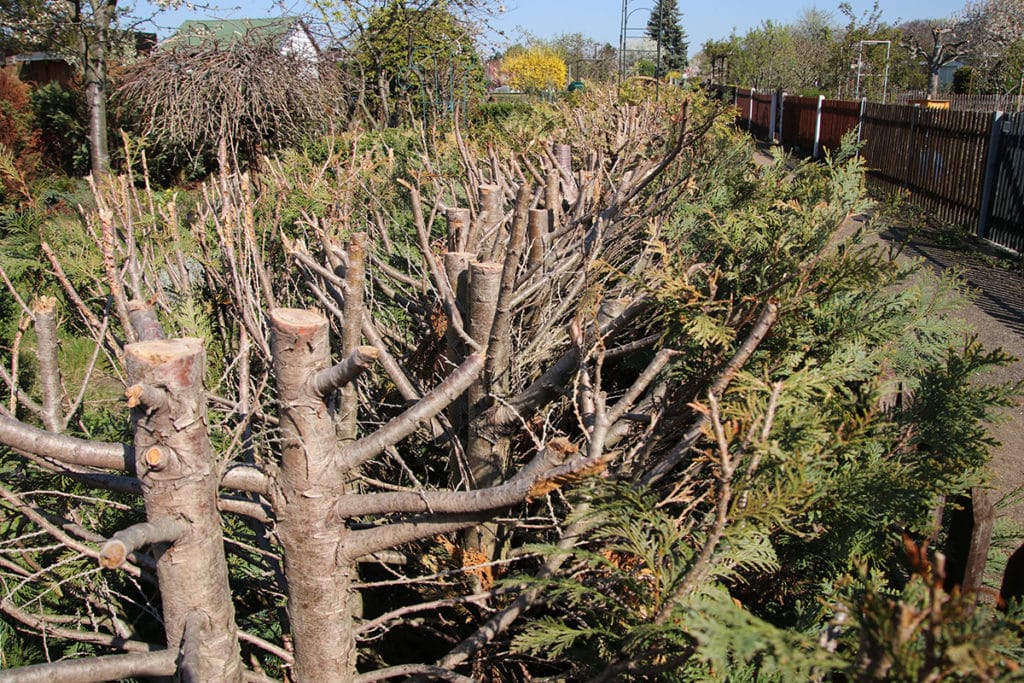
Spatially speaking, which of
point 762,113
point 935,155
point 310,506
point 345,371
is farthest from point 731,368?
point 762,113

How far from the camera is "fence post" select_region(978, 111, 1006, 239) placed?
35.4 ft

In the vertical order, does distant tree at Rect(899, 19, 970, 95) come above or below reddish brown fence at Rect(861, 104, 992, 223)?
above

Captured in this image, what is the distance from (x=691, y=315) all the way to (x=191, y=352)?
3.61 ft

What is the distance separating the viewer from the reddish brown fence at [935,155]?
1137 centimetres

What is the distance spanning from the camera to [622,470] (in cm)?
203

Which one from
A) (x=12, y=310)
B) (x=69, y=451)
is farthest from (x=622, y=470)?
(x=12, y=310)

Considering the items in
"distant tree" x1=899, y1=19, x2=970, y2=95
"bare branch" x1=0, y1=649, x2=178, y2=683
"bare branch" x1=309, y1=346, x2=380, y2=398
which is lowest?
"bare branch" x1=0, y1=649, x2=178, y2=683

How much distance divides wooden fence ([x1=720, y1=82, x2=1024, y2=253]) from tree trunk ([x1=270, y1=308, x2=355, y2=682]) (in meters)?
6.44

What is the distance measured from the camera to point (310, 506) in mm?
1680

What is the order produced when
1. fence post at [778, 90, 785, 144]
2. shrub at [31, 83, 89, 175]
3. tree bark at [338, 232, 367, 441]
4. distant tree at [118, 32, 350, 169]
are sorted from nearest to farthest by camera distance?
tree bark at [338, 232, 367, 441], distant tree at [118, 32, 350, 169], shrub at [31, 83, 89, 175], fence post at [778, 90, 785, 144]

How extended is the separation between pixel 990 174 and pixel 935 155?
7.12 ft

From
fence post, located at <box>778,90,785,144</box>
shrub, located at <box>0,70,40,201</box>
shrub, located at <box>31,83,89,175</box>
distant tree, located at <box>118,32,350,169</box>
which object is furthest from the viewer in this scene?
fence post, located at <box>778,90,785,144</box>

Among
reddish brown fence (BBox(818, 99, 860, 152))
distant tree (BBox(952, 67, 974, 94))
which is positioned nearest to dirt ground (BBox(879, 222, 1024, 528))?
reddish brown fence (BBox(818, 99, 860, 152))

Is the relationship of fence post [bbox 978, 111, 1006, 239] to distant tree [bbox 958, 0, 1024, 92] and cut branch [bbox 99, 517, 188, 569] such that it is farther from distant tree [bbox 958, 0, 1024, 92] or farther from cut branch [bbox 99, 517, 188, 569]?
distant tree [bbox 958, 0, 1024, 92]
